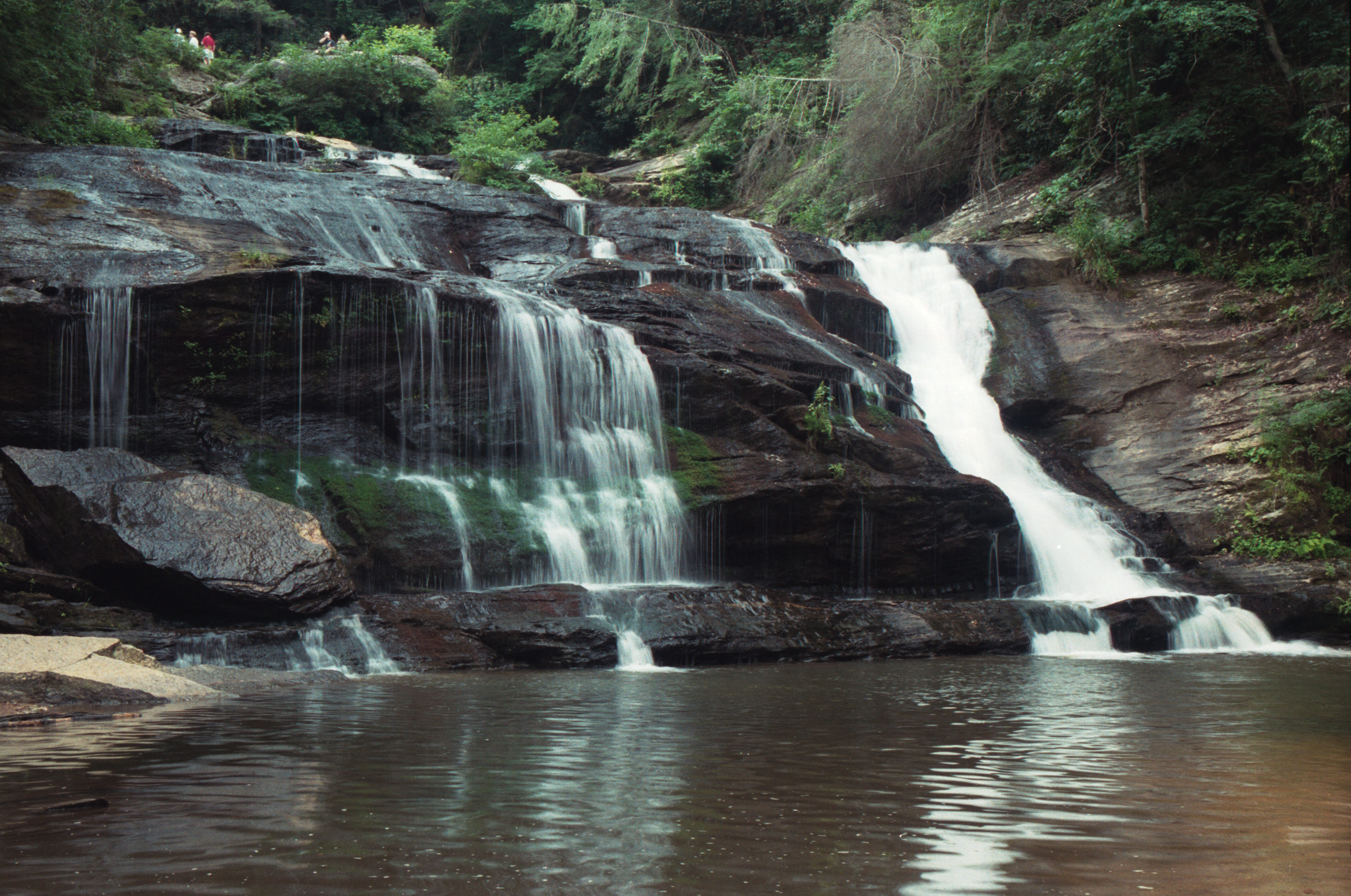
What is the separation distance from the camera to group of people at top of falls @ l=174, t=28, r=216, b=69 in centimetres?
2952

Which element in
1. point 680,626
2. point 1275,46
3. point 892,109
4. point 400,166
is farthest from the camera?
point 892,109

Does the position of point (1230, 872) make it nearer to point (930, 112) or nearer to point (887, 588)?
point (887, 588)

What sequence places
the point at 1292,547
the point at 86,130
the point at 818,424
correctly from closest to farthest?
1. the point at 818,424
2. the point at 1292,547
3. the point at 86,130

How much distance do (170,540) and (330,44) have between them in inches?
1138

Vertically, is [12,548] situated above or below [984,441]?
below

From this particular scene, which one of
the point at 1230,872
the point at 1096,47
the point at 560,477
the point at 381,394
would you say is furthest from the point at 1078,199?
the point at 1230,872

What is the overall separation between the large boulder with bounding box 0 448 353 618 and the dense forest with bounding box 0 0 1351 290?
972 cm

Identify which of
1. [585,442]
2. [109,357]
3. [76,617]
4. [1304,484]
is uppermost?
[109,357]

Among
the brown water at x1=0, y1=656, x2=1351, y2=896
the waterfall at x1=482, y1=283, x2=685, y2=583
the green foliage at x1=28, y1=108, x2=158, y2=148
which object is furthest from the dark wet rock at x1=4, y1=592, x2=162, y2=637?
the green foliage at x1=28, y1=108, x2=158, y2=148

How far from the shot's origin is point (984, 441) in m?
16.3

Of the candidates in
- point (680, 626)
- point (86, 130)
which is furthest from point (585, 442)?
Result: point (86, 130)

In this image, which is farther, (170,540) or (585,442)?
(585,442)

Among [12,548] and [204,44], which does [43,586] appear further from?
[204,44]

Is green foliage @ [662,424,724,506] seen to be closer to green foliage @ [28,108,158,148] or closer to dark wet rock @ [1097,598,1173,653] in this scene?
dark wet rock @ [1097,598,1173,653]
